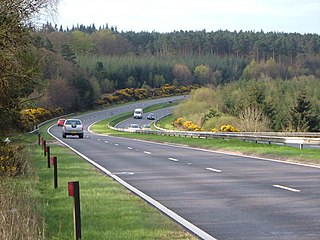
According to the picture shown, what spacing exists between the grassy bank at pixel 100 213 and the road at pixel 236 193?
643 millimetres

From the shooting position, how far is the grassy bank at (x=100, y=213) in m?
9.67

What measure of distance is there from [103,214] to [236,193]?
174 inches

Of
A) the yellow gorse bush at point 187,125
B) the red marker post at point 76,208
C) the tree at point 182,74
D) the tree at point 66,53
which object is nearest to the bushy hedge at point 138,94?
the tree at point 182,74

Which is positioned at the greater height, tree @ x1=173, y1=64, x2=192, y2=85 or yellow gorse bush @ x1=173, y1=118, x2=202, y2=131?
tree @ x1=173, y1=64, x2=192, y2=85

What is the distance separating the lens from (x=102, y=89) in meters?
148

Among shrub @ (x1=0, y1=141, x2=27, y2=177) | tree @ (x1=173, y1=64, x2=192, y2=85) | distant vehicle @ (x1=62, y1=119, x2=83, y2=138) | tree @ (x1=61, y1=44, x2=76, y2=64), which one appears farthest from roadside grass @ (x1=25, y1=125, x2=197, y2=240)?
tree @ (x1=173, y1=64, x2=192, y2=85)

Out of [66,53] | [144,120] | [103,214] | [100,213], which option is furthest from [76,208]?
[66,53]

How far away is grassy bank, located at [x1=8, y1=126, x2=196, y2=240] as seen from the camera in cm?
967

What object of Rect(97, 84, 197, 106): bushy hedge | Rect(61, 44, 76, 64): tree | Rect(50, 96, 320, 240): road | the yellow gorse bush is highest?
Rect(61, 44, 76, 64): tree

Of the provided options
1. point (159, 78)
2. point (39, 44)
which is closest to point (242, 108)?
point (39, 44)

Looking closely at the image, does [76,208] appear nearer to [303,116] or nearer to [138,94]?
[303,116]

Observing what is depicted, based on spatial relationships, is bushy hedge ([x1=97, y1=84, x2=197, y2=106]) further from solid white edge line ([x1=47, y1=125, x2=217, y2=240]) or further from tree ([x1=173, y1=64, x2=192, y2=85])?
solid white edge line ([x1=47, y1=125, x2=217, y2=240])

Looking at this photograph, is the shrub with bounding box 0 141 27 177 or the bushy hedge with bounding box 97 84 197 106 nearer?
the shrub with bounding box 0 141 27 177

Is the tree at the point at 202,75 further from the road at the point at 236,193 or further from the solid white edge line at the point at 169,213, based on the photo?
the solid white edge line at the point at 169,213
